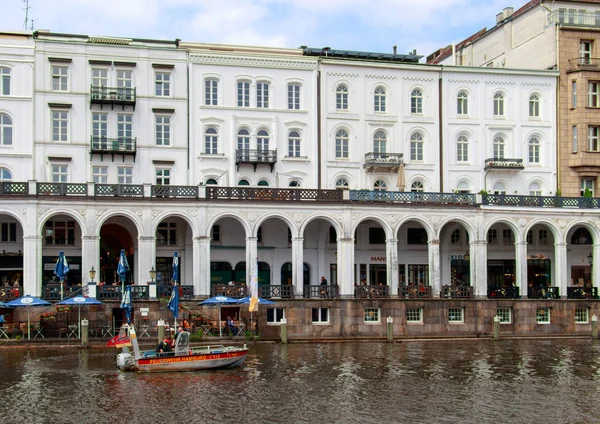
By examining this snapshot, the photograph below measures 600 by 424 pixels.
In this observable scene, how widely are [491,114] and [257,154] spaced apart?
19964 millimetres

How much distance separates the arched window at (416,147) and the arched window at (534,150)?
9363 millimetres

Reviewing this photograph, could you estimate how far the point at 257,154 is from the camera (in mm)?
68438

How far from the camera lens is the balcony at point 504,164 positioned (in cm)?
7225

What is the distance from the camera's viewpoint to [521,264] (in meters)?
67.4

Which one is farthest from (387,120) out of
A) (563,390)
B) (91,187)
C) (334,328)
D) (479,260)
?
(563,390)

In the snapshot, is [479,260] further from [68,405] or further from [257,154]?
[68,405]

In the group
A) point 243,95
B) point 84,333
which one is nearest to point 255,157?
point 243,95

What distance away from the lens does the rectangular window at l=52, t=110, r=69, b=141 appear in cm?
6575

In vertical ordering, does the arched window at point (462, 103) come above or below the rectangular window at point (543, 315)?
above

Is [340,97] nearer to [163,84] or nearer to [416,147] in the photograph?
[416,147]

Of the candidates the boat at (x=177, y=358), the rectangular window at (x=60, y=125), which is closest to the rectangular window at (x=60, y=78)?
the rectangular window at (x=60, y=125)

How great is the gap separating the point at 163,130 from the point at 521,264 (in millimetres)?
28595

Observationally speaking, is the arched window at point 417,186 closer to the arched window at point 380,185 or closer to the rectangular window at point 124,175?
the arched window at point 380,185

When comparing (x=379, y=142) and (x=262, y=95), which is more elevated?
(x=262, y=95)
